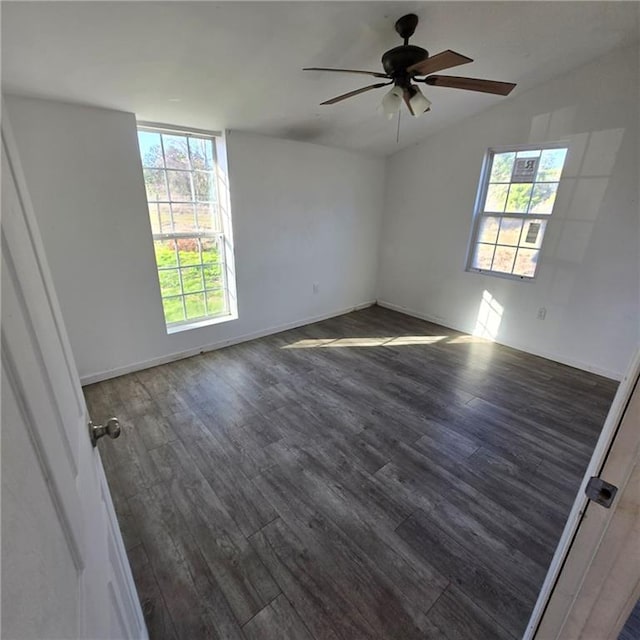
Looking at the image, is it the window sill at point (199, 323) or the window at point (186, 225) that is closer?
the window at point (186, 225)

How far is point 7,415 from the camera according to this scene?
398 mm

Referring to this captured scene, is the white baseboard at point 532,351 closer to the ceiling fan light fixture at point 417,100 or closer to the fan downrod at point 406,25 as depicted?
the ceiling fan light fixture at point 417,100

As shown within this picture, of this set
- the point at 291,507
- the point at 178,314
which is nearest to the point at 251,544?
the point at 291,507

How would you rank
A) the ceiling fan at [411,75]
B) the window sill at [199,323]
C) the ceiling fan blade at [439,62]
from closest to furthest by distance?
the ceiling fan blade at [439,62]
the ceiling fan at [411,75]
the window sill at [199,323]

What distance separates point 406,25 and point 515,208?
2.39 m

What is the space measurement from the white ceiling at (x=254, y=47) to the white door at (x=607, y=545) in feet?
7.50

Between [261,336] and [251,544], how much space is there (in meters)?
2.59

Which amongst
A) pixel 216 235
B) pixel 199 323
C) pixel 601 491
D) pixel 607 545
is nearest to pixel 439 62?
pixel 601 491

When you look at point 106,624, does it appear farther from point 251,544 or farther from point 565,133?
point 565,133

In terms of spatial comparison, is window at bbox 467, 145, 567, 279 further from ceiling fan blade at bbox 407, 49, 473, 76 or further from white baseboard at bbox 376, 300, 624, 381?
ceiling fan blade at bbox 407, 49, 473, 76

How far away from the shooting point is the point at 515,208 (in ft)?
11.9

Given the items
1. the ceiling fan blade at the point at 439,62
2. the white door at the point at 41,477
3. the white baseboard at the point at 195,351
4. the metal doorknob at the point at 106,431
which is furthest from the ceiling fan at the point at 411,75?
the white baseboard at the point at 195,351

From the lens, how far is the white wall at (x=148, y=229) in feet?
8.01

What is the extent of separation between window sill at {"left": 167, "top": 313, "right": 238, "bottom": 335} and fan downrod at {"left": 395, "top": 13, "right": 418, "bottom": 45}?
111 inches
